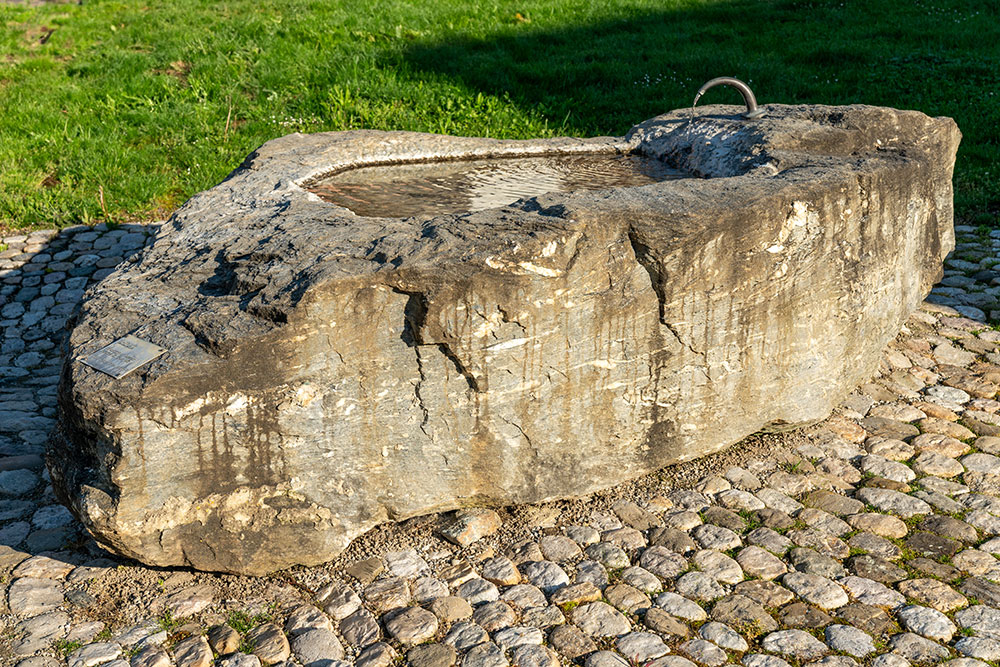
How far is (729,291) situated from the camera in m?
4.23

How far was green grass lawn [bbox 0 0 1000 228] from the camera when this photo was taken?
27.9 ft

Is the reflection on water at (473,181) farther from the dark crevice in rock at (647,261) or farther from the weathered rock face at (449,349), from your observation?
the dark crevice in rock at (647,261)

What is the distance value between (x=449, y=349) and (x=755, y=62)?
26.3ft

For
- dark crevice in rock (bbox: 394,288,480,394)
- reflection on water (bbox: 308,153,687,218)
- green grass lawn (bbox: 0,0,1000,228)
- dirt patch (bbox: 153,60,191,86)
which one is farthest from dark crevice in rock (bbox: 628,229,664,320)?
dirt patch (bbox: 153,60,191,86)

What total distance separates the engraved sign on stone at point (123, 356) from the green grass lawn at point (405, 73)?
184 inches

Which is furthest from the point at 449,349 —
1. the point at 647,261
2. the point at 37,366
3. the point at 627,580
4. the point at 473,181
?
the point at 37,366

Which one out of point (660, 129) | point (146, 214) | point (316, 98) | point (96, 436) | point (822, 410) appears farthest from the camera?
point (316, 98)

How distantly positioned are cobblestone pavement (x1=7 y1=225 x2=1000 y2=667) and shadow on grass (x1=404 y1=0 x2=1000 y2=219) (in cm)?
479

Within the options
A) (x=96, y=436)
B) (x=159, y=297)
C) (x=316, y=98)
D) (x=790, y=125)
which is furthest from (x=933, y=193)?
(x=316, y=98)

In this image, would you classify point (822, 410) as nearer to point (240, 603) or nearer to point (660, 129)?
point (660, 129)

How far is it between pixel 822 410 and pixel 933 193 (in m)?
1.39

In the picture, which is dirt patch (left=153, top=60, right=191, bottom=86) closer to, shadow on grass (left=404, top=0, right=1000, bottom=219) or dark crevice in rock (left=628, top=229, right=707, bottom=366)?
shadow on grass (left=404, top=0, right=1000, bottom=219)

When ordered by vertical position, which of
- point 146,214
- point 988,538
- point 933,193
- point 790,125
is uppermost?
point 790,125

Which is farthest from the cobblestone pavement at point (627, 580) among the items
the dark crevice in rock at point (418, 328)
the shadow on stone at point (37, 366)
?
the dark crevice in rock at point (418, 328)
